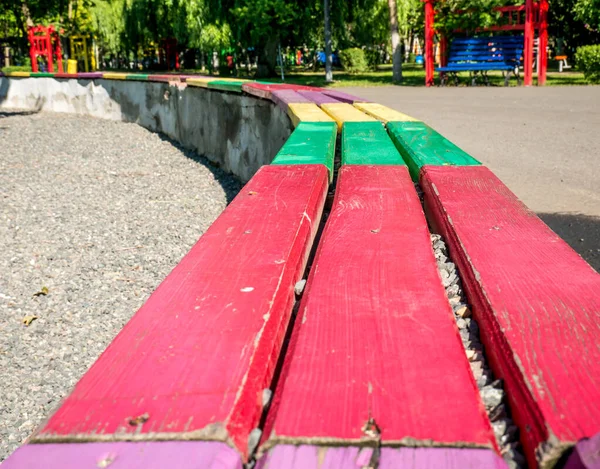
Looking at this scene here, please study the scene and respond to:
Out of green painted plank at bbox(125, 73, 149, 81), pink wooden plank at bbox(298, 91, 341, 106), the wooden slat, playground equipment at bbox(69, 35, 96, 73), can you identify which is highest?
playground equipment at bbox(69, 35, 96, 73)

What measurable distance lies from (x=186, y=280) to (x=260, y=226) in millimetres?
486

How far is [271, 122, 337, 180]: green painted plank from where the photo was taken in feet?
10.4

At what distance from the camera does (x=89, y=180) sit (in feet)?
24.1

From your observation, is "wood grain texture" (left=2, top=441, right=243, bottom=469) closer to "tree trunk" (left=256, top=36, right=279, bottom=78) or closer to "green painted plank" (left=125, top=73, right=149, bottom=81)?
"green painted plank" (left=125, top=73, right=149, bottom=81)

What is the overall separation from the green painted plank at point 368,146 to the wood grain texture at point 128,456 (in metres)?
2.30

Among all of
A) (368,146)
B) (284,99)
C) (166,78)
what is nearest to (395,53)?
(166,78)

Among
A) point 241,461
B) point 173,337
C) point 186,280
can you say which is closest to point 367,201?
point 186,280

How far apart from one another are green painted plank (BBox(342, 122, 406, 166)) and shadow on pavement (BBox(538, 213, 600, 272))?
3.83 feet

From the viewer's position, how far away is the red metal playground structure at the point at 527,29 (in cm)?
1861

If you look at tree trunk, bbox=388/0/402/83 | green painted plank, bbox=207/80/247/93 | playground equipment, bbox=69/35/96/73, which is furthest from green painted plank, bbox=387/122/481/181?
playground equipment, bbox=69/35/96/73

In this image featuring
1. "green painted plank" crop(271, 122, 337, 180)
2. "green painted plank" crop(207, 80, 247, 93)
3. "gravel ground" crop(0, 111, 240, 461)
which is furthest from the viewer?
"green painted plank" crop(207, 80, 247, 93)

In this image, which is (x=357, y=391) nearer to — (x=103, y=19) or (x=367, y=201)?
(x=367, y=201)

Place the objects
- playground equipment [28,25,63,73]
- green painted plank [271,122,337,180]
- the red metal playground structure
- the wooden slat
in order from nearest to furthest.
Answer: green painted plank [271,122,337,180], the wooden slat, the red metal playground structure, playground equipment [28,25,63,73]

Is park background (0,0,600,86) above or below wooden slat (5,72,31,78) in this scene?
above
